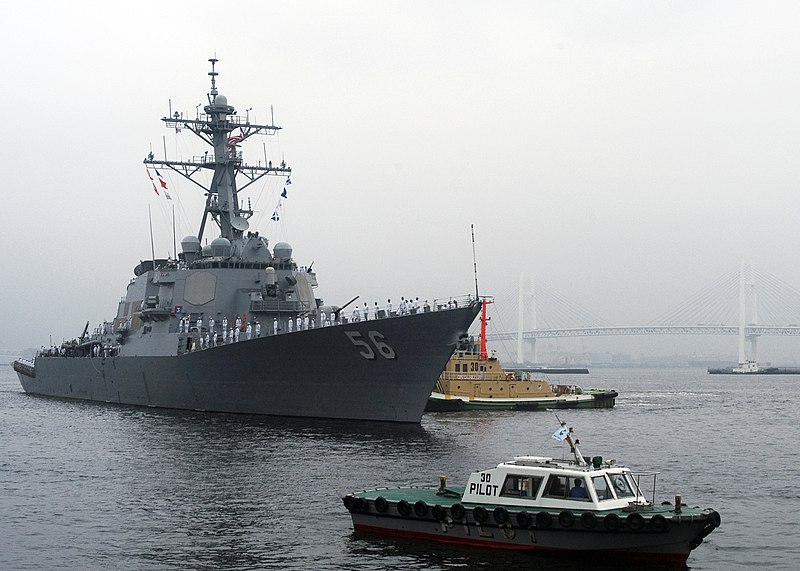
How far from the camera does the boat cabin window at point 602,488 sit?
1631 centimetres

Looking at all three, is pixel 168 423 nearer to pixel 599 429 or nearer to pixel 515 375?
pixel 599 429

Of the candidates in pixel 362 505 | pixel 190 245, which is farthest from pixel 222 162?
pixel 362 505

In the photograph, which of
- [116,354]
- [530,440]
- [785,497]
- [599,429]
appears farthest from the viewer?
Answer: [116,354]

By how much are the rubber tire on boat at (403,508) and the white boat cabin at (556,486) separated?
95 centimetres

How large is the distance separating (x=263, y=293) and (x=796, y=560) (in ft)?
94.4

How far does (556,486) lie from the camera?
16.6 m

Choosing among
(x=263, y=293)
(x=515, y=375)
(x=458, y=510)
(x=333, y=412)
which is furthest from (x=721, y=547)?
(x=515, y=375)

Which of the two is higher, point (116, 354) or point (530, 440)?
point (116, 354)

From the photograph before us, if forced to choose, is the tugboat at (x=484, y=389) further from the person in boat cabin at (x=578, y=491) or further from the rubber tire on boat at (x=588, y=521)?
the rubber tire on boat at (x=588, y=521)

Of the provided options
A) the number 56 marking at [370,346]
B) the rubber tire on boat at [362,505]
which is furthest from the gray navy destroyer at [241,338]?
the rubber tire on boat at [362,505]

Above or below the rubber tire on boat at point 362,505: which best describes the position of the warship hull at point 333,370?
above

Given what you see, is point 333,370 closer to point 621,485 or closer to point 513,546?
point 513,546

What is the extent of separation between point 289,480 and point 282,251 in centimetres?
2168

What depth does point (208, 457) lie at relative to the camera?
89.3 feet
